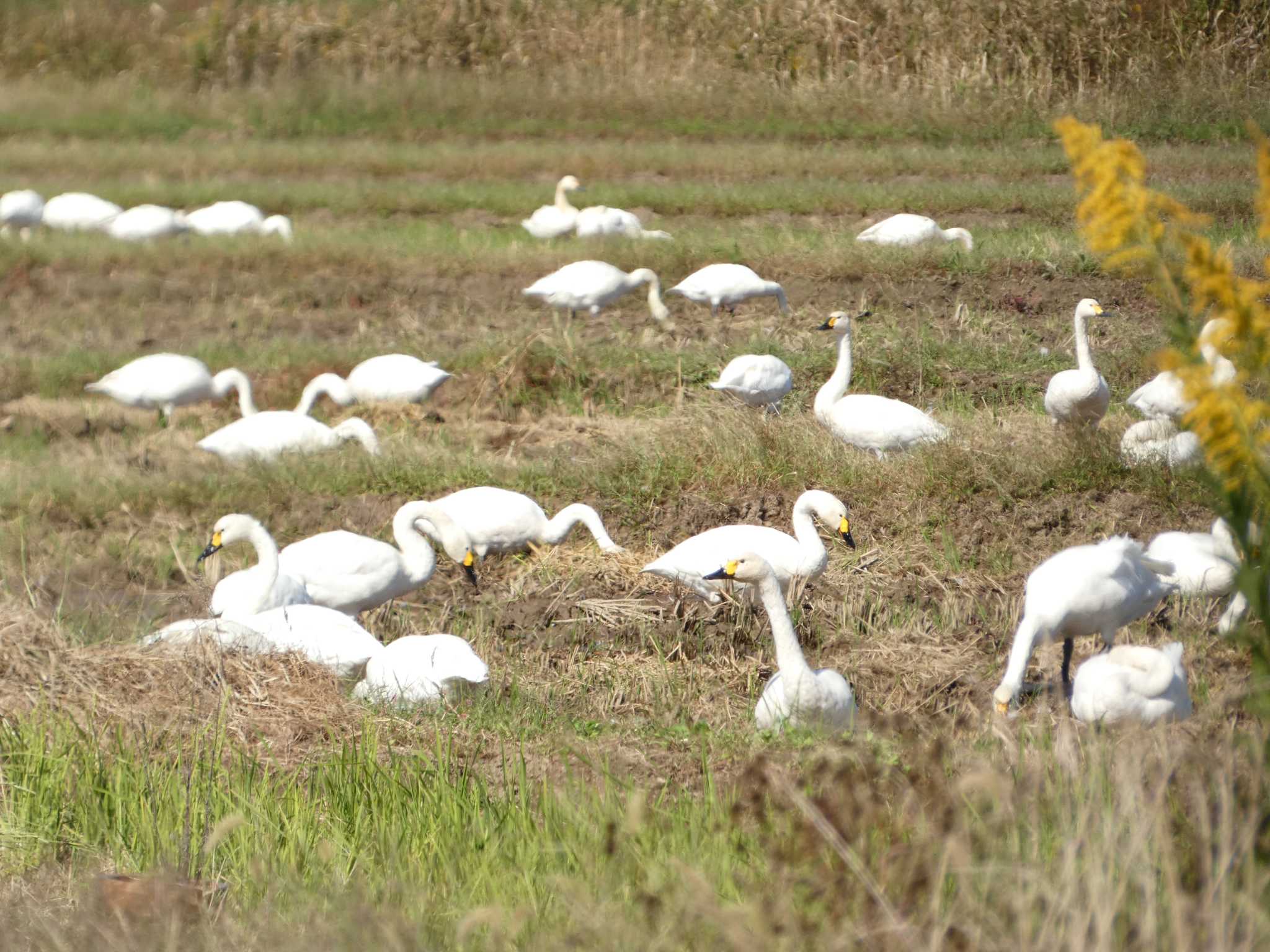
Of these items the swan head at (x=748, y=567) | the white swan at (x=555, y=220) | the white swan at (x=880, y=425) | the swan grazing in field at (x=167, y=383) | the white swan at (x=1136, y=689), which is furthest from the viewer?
the white swan at (x=555, y=220)

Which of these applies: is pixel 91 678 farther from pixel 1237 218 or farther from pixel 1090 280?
pixel 1237 218

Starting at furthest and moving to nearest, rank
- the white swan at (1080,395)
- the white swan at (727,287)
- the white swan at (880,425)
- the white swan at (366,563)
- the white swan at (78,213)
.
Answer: the white swan at (78,213)
the white swan at (727,287)
the white swan at (880,425)
the white swan at (1080,395)
the white swan at (366,563)

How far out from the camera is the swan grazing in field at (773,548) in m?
6.46

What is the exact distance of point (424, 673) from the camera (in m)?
5.48

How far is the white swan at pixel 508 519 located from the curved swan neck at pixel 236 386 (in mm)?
3166

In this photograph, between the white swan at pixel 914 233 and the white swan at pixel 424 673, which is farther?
the white swan at pixel 914 233

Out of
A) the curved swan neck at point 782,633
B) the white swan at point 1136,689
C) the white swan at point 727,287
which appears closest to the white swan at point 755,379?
the white swan at point 727,287

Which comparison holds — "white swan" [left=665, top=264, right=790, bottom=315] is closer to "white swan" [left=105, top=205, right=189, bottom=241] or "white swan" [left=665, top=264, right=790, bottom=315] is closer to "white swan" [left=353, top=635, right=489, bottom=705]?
"white swan" [left=353, top=635, right=489, bottom=705]

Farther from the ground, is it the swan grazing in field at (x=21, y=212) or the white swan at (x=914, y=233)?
the white swan at (x=914, y=233)

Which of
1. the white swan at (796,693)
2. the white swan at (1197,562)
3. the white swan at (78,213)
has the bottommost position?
the white swan at (78,213)

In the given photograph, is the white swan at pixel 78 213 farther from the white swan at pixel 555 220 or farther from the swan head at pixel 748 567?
the swan head at pixel 748 567

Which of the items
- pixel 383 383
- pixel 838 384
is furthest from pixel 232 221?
pixel 838 384

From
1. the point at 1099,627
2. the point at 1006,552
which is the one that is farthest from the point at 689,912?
the point at 1006,552

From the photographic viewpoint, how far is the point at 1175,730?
12.7ft
